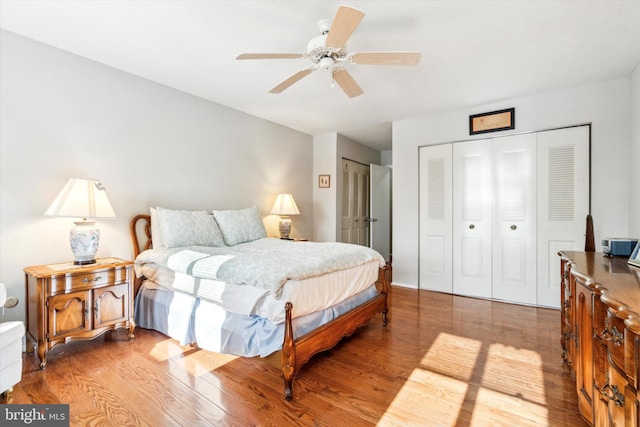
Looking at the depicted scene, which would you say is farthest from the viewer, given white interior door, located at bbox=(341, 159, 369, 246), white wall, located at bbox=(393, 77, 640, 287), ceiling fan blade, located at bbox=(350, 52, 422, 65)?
white interior door, located at bbox=(341, 159, 369, 246)

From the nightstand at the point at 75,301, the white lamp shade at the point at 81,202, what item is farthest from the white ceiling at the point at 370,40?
the nightstand at the point at 75,301

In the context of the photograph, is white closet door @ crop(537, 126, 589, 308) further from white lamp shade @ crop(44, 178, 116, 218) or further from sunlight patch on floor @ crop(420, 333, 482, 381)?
white lamp shade @ crop(44, 178, 116, 218)

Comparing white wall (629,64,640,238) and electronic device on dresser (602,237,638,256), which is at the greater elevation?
white wall (629,64,640,238)

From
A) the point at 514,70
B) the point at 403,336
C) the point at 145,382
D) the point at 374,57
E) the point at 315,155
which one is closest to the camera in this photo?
the point at 145,382

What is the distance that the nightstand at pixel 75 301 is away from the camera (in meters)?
2.11

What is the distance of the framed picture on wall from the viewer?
209 inches

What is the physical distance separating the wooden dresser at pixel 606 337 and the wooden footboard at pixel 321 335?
4.58ft

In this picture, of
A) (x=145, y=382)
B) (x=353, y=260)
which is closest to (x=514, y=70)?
(x=353, y=260)

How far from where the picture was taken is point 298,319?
6.40 ft

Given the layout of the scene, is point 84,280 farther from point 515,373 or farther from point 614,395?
point 515,373

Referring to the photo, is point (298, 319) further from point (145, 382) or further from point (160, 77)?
point (160, 77)

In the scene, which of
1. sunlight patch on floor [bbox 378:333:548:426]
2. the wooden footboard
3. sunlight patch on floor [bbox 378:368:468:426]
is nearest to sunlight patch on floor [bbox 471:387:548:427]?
sunlight patch on floor [bbox 378:333:548:426]

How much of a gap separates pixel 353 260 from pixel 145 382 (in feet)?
5.50

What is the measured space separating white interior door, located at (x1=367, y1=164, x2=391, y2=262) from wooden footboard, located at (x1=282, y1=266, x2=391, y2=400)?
2587mm
